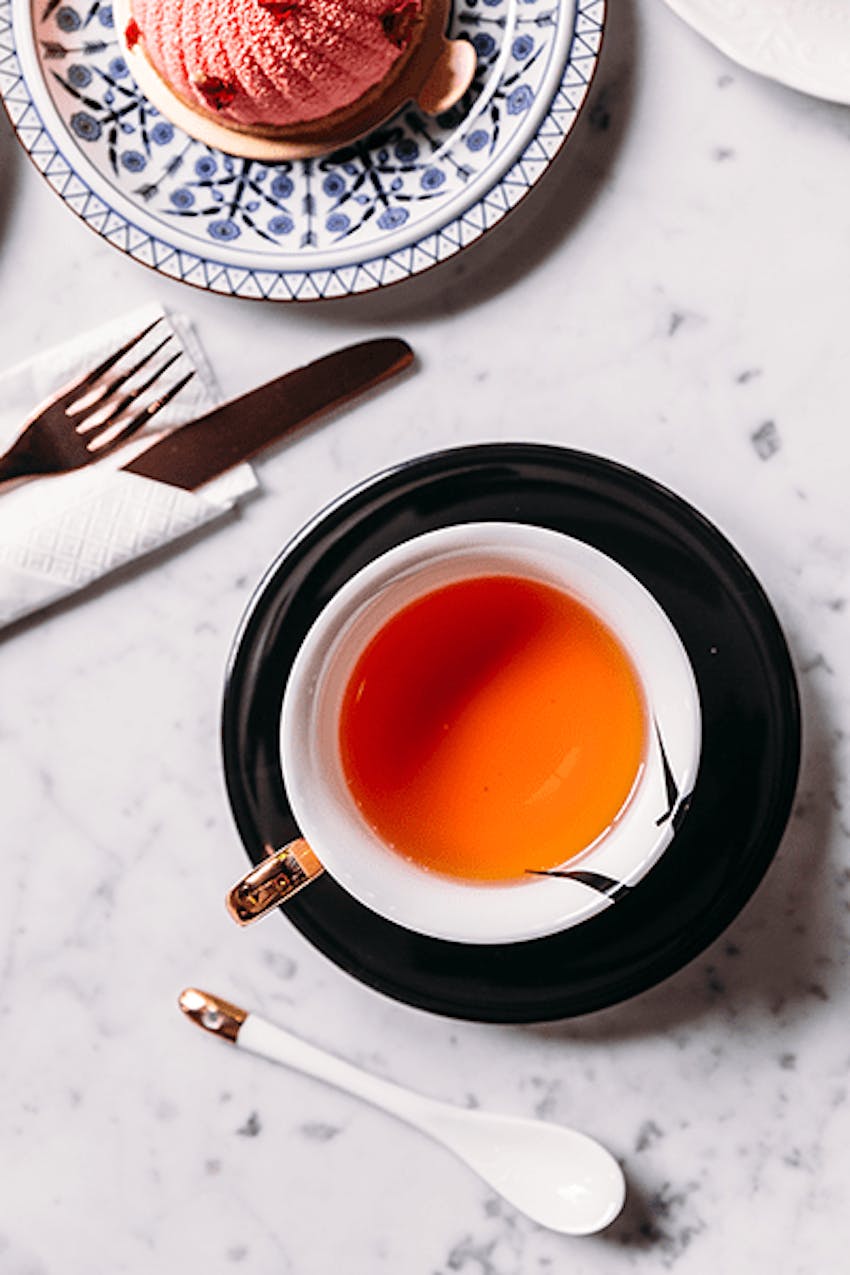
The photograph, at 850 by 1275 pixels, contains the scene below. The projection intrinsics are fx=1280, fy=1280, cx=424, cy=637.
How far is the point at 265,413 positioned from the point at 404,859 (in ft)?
0.88

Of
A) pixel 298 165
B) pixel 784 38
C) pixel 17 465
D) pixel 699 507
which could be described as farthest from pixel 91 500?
pixel 784 38

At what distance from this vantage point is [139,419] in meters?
0.74

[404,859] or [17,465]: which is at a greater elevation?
[17,465]

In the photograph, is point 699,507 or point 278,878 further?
point 699,507

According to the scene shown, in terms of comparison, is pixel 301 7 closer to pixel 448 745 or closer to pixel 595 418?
pixel 595 418

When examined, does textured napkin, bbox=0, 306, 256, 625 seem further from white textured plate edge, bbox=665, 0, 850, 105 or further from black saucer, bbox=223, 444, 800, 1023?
white textured plate edge, bbox=665, 0, 850, 105

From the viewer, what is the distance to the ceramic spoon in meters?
0.74

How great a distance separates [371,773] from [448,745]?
1.8 inches

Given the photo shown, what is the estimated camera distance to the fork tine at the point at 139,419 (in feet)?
2.43

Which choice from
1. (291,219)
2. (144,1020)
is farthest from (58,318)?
(144,1020)

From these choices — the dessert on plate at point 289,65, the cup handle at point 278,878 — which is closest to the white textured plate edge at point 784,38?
the dessert on plate at point 289,65

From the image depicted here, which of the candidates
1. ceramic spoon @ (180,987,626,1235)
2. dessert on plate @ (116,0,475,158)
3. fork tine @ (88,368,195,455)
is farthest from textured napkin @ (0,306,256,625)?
ceramic spoon @ (180,987,626,1235)

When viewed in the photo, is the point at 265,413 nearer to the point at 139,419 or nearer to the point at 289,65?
the point at 139,419

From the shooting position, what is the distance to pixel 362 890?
0.64 metres
